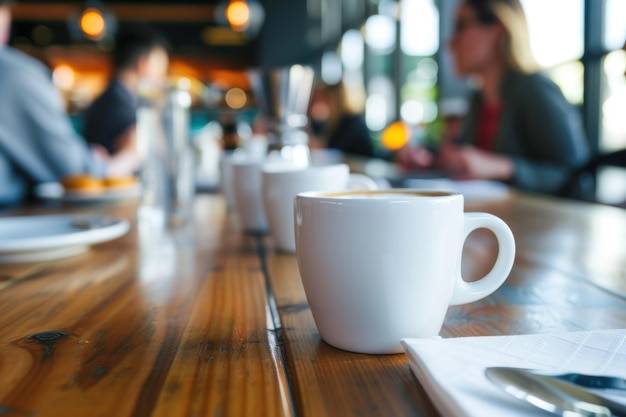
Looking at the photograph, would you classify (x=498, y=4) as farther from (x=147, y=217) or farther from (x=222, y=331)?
(x=222, y=331)

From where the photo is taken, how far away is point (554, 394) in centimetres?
31

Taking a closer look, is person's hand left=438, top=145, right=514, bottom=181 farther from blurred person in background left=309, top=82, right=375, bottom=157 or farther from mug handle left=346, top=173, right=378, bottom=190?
blurred person in background left=309, top=82, right=375, bottom=157

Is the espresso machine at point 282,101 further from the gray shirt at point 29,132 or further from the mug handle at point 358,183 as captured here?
the gray shirt at point 29,132

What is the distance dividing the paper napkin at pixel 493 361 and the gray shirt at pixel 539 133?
5.99 feet

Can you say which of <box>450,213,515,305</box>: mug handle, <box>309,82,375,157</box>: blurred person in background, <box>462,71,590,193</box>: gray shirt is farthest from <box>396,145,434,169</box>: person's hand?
<box>309,82,375,157</box>: blurred person in background

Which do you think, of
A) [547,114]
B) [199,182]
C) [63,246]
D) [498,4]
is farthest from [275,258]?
[498,4]

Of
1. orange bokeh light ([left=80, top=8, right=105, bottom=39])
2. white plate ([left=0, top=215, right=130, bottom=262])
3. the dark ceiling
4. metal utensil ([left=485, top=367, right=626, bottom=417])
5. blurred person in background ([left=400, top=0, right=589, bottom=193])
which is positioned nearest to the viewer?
metal utensil ([left=485, top=367, right=626, bottom=417])

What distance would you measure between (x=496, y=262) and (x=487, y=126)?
265 centimetres

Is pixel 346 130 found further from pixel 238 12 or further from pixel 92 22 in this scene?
pixel 92 22

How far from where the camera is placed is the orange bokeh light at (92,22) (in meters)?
6.25

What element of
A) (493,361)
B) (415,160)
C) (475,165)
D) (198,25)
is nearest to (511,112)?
(415,160)

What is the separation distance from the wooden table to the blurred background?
0.41m

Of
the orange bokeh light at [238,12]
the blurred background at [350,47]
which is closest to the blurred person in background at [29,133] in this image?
the blurred background at [350,47]

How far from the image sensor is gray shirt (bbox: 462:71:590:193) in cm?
216
